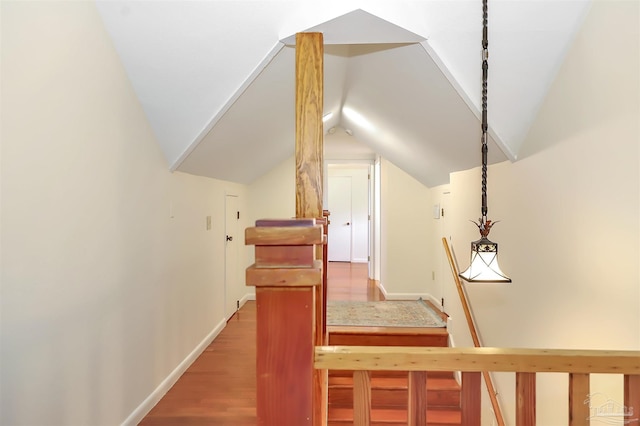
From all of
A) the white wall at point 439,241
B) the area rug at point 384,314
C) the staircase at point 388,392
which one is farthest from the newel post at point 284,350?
the white wall at point 439,241

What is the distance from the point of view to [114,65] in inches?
86.6

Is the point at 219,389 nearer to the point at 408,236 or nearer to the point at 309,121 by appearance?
the point at 309,121

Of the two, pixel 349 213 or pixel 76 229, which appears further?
pixel 349 213

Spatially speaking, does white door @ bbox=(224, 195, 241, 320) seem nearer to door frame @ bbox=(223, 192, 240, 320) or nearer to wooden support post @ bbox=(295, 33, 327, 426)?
door frame @ bbox=(223, 192, 240, 320)

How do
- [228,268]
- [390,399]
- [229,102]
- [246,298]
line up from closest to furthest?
[229,102] → [390,399] → [228,268] → [246,298]

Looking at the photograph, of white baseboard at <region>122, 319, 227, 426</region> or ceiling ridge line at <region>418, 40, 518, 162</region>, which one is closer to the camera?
ceiling ridge line at <region>418, 40, 518, 162</region>

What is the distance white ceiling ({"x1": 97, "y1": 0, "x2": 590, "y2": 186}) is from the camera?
2012 millimetres

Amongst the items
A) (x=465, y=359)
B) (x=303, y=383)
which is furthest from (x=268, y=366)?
(x=465, y=359)

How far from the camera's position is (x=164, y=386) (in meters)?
2.90

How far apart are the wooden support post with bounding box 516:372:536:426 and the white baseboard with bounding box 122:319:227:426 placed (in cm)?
230

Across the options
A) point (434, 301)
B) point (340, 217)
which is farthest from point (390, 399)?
point (340, 217)

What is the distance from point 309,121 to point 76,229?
1.31 meters

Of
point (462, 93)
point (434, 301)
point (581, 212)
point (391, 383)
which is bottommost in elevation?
point (391, 383)

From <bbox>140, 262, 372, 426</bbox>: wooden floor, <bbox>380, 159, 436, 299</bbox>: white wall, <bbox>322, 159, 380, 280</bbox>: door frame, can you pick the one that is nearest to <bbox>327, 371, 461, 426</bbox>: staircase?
<bbox>140, 262, 372, 426</bbox>: wooden floor
